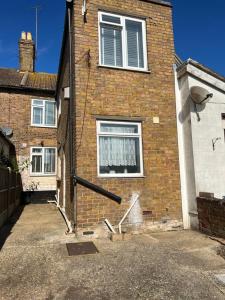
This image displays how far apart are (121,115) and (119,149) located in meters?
0.99

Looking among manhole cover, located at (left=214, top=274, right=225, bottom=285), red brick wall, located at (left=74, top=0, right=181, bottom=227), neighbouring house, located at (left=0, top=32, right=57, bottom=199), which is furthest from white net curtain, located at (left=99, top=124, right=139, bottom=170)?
neighbouring house, located at (left=0, top=32, right=57, bottom=199)

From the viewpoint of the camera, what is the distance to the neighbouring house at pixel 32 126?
16219mm

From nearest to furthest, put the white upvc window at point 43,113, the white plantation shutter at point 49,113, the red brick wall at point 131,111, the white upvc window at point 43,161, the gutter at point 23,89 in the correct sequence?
1. the red brick wall at point 131,111
2. the white upvc window at point 43,161
3. the gutter at point 23,89
4. the white upvc window at point 43,113
5. the white plantation shutter at point 49,113

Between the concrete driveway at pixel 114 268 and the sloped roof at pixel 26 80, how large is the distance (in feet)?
38.9

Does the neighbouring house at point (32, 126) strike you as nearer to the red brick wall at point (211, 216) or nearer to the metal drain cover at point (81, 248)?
the metal drain cover at point (81, 248)

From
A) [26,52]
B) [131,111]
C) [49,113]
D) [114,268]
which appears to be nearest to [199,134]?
[131,111]

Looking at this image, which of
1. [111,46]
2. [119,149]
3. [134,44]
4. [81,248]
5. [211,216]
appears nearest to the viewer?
[81,248]

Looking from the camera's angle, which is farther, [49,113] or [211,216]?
[49,113]

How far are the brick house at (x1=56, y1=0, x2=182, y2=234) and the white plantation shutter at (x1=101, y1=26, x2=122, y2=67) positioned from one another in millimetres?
31

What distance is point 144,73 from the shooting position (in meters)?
8.24

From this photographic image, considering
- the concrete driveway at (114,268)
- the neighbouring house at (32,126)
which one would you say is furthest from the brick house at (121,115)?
the neighbouring house at (32,126)

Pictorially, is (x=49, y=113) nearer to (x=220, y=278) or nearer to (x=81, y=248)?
(x=81, y=248)

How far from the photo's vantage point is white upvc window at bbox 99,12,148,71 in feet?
26.8

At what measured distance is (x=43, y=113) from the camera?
17.1 meters
